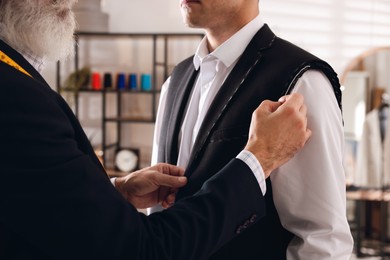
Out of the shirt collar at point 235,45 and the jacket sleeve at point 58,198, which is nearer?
the jacket sleeve at point 58,198

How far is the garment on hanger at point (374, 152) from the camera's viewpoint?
450 centimetres

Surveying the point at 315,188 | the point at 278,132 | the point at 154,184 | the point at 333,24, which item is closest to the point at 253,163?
the point at 278,132

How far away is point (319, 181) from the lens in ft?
3.96

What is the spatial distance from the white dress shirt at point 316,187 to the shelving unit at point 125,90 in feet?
11.2

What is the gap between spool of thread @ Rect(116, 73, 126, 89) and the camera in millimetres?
4742

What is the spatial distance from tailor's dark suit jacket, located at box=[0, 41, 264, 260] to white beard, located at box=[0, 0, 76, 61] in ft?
0.46

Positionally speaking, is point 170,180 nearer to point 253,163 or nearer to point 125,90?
point 253,163

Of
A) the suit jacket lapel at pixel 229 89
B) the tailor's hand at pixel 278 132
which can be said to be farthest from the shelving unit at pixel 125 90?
the tailor's hand at pixel 278 132

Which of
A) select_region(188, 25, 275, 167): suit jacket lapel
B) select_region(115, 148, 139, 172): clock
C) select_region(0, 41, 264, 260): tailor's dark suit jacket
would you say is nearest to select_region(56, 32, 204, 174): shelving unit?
select_region(115, 148, 139, 172): clock

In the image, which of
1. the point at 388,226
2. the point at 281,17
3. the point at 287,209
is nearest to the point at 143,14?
the point at 281,17

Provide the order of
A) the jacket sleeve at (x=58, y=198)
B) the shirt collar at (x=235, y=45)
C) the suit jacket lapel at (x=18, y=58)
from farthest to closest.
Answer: the shirt collar at (x=235, y=45)
the suit jacket lapel at (x=18, y=58)
the jacket sleeve at (x=58, y=198)

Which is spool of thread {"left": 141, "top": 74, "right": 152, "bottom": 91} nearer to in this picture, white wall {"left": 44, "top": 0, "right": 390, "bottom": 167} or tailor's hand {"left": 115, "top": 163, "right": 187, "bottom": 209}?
white wall {"left": 44, "top": 0, "right": 390, "bottom": 167}

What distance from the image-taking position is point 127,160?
4746mm

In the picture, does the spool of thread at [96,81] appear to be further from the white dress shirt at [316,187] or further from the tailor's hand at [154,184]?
the white dress shirt at [316,187]
